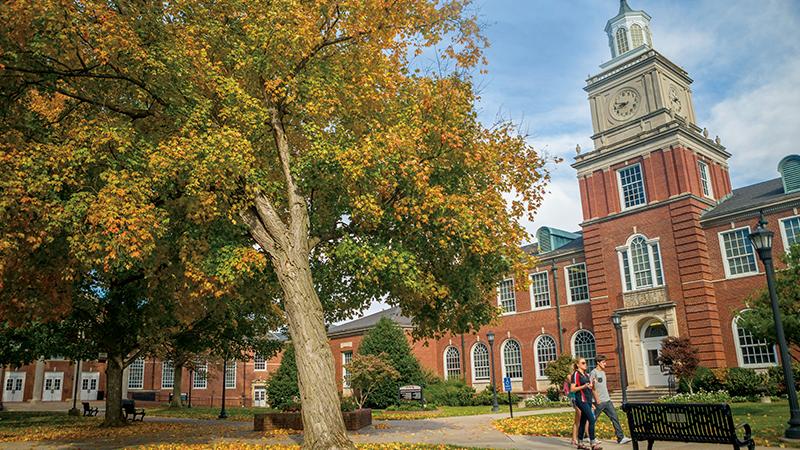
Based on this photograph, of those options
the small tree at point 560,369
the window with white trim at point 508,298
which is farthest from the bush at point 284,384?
the small tree at point 560,369

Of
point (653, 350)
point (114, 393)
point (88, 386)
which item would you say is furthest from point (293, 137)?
point (88, 386)

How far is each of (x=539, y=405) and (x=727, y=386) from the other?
8804 mm

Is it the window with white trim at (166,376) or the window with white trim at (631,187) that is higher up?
the window with white trim at (631,187)

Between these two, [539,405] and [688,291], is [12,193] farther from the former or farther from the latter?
[688,291]

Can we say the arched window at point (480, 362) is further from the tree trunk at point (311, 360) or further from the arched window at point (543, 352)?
the tree trunk at point (311, 360)

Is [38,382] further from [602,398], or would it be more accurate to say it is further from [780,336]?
[780,336]

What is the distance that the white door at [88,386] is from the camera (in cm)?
5772

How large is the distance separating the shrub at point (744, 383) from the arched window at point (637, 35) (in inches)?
783

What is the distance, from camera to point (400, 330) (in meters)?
36.2

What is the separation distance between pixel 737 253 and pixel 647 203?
4.99 meters

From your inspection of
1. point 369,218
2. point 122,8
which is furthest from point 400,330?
point 122,8

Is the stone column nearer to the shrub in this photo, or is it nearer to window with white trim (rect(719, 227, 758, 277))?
the shrub

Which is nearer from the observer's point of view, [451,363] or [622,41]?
[622,41]

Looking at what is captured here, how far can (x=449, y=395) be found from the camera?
34.8 meters
